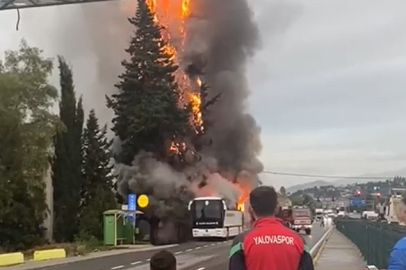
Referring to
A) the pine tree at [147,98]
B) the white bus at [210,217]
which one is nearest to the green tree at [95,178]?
the pine tree at [147,98]

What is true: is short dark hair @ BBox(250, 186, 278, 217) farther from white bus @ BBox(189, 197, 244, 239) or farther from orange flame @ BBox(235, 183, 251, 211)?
orange flame @ BBox(235, 183, 251, 211)

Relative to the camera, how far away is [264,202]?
16.6 feet

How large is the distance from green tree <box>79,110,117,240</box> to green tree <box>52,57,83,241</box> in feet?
3.23

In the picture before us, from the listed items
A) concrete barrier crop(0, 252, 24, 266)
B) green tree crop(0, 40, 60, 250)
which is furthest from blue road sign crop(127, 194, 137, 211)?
concrete barrier crop(0, 252, 24, 266)

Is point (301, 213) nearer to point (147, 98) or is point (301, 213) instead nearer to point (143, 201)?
point (143, 201)

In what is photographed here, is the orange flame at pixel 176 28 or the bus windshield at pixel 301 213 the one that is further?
the orange flame at pixel 176 28

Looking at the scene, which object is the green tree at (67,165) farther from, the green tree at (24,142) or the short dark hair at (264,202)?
the short dark hair at (264,202)

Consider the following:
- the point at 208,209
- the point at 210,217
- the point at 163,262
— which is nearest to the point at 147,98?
the point at 208,209

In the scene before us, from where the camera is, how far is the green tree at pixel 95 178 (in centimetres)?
4759

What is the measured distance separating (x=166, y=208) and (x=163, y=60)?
39.7ft

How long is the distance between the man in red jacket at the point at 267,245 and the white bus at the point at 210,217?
44673mm

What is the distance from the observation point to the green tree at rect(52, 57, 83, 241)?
4750cm

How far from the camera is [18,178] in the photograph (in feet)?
137

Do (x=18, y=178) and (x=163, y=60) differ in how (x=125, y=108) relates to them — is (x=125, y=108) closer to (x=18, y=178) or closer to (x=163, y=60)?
(x=163, y=60)
